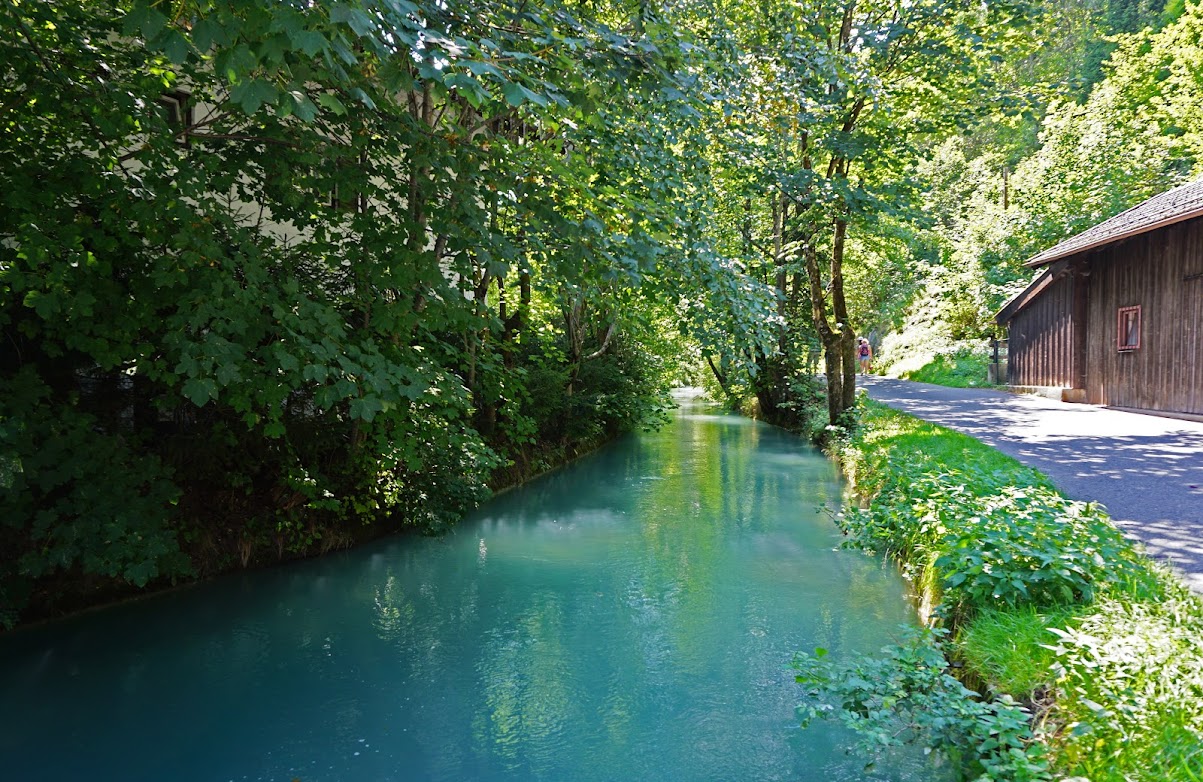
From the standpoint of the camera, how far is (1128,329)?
15.2 metres

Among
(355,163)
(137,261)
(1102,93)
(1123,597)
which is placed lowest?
(1123,597)

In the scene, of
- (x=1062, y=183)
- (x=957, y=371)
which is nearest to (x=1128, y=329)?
(x=957, y=371)

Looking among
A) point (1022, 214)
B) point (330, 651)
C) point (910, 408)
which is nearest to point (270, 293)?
point (330, 651)

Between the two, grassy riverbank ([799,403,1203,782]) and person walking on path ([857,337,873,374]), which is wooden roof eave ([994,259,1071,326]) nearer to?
person walking on path ([857,337,873,374])

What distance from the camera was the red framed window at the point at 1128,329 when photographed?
14727mm

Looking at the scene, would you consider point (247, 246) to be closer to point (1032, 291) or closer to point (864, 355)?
point (1032, 291)

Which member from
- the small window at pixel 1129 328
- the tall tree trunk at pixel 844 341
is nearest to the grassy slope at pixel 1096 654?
the tall tree trunk at pixel 844 341

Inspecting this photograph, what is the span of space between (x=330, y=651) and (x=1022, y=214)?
2831 cm

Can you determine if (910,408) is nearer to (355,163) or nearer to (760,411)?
(760,411)

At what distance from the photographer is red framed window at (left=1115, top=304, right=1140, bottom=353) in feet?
48.3

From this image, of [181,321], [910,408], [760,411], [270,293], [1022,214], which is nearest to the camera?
[181,321]

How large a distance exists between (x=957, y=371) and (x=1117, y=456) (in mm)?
18984

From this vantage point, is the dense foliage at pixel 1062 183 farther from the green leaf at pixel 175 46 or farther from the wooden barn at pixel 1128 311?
the green leaf at pixel 175 46

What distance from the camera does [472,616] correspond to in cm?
718
